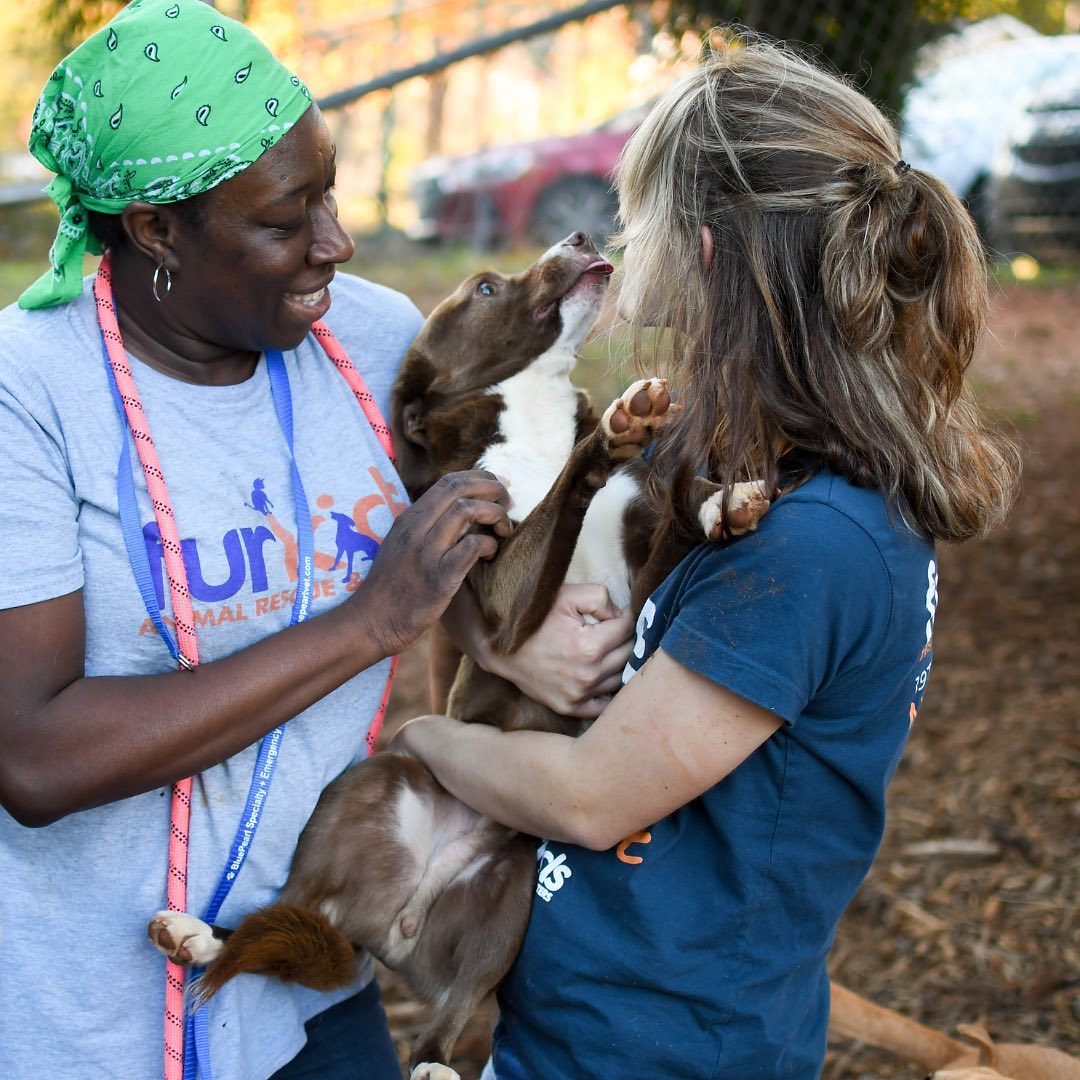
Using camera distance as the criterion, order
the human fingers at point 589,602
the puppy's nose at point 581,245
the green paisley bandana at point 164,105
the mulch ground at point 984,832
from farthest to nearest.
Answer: the mulch ground at point 984,832 → the puppy's nose at point 581,245 → the human fingers at point 589,602 → the green paisley bandana at point 164,105

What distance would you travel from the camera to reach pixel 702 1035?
1854 mm

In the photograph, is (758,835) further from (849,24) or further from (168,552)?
(849,24)

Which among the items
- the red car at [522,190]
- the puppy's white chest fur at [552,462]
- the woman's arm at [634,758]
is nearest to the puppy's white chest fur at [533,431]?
the puppy's white chest fur at [552,462]

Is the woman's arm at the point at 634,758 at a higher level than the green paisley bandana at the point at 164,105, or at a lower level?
lower

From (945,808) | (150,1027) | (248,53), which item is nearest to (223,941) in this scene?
(150,1027)

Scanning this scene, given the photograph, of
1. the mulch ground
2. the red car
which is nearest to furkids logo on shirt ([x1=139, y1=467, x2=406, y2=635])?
the mulch ground

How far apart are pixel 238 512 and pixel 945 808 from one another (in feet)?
8.72

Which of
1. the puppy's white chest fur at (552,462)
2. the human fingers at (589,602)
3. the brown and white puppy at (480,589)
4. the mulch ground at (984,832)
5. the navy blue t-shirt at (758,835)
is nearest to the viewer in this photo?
the navy blue t-shirt at (758,835)

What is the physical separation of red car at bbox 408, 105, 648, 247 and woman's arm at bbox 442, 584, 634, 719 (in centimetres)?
390

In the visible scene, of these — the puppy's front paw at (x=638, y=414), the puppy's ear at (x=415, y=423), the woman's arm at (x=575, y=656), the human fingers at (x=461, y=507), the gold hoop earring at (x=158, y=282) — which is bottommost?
the woman's arm at (x=575, y=656)

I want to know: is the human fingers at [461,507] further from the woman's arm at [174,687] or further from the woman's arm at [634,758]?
the woman's arm at [634,758]

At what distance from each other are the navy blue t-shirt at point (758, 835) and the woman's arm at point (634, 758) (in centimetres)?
5

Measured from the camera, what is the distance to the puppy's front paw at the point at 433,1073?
88.9 inches

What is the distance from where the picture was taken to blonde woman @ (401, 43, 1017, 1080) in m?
1.75
